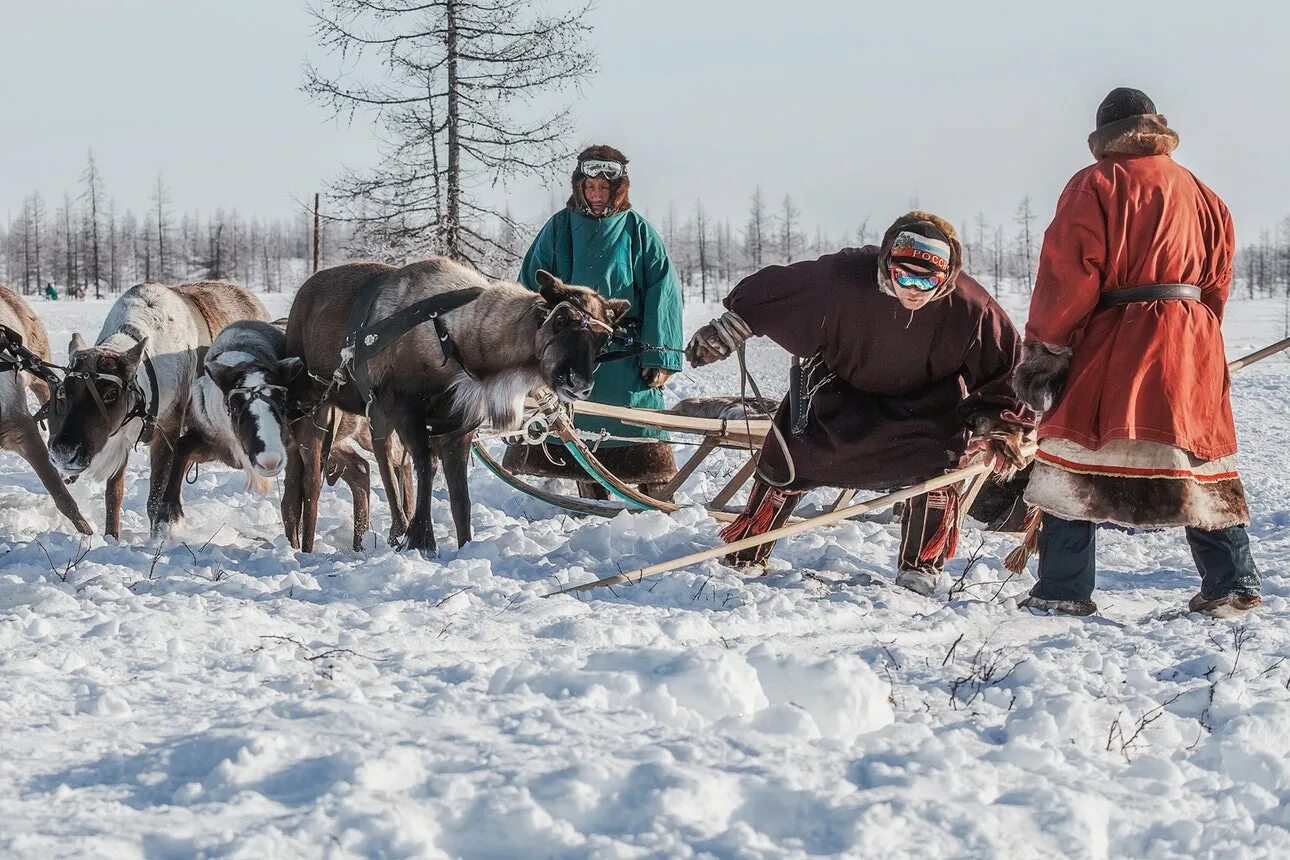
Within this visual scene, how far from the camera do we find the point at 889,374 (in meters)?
→ 4.98

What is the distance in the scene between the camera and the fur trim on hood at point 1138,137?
440 centimetres

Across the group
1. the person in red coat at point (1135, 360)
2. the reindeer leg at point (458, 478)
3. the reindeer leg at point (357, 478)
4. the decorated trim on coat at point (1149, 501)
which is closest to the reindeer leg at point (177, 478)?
the reindeer leg at point (357, 478)

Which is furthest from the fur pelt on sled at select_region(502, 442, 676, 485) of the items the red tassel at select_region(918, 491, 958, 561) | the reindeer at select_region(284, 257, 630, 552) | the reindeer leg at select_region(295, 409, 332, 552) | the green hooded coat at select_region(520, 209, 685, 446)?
the red tassel at select_region(918, 491, 958, 561)

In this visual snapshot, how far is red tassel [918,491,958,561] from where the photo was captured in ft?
16.9

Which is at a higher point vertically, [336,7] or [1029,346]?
[336,7]

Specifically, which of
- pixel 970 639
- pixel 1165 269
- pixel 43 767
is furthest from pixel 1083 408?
pixel 43 767

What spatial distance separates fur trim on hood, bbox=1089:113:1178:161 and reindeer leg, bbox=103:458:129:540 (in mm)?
5198

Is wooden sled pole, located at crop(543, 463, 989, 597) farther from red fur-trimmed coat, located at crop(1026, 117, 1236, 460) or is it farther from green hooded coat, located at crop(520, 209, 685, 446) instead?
green hooded coat, located at crop(520, 209, 685, 446)

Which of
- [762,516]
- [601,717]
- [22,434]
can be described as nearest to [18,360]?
[22,434]

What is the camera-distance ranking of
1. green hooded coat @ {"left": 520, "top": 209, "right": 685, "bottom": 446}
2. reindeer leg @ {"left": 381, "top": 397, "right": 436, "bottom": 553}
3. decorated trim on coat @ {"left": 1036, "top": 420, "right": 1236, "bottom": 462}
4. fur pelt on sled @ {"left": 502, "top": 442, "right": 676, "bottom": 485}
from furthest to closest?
fur pelt on sled @ {"left": 502, "top": 442, "right": 676, "bottom": 485}, green hooded coat @ {"left": 520, "top": 209, "right": 685, "bottom": 446}, reindeer leg @ {"left": 381, "top": 397, "right": 436, "bottom": 553}, decorated trim on coat @ {"left": 1036, "top": 420, "right": 1236, "bottom": 462}

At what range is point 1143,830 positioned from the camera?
8.21 ft

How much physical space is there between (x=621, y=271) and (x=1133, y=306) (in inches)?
127

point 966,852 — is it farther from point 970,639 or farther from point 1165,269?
point 1165,269

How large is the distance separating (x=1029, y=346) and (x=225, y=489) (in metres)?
5.76
